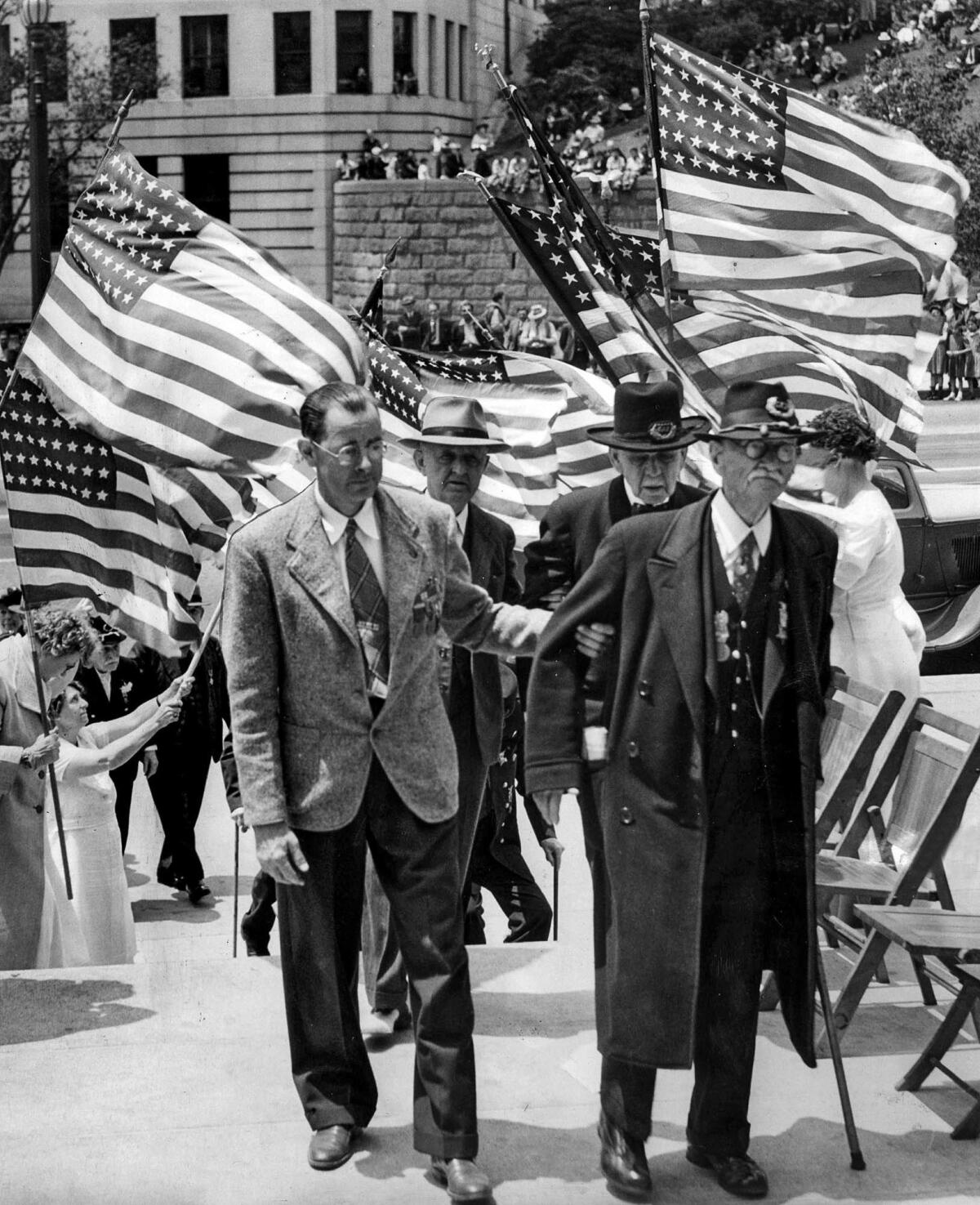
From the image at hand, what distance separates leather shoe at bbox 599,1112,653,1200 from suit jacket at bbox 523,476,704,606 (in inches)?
65.5

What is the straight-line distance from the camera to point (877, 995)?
6117mm

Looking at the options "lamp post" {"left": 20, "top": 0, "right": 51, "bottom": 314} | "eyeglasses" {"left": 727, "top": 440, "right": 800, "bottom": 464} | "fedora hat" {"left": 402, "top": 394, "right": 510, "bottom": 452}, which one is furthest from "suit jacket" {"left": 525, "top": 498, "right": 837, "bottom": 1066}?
"lamp post" {"left": 20, "top": 0, "right": 51, "bottom": 314}

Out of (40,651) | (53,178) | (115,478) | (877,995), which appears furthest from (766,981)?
(53,178)

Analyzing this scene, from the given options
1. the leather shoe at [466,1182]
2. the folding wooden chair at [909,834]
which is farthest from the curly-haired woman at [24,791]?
the folding wooden chair at [909,834]

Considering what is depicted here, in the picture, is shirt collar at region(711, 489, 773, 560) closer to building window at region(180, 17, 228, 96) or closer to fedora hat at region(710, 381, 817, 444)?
fedora hat at region(710, 381, 817, 444)

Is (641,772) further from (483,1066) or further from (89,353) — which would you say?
(89,353)

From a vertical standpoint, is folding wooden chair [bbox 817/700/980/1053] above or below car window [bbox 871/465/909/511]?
above

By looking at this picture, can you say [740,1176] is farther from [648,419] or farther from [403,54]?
[403,54]

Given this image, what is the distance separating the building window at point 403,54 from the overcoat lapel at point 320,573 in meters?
54.4

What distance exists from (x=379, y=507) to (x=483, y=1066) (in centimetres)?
173

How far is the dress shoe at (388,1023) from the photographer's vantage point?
5824 millimetres

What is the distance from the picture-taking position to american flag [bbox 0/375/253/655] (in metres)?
7.46

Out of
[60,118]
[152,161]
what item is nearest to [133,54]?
[152,161]

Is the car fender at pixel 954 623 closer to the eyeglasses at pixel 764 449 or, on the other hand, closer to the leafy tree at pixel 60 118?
the eyeglasses at pixel 764 449
